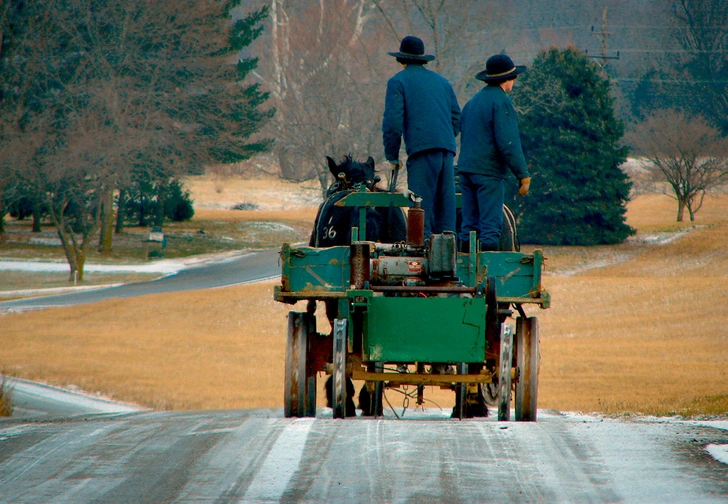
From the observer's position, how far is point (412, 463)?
19.3ft

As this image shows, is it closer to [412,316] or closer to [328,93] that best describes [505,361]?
[412,316]

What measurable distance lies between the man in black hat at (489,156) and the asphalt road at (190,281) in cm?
1482

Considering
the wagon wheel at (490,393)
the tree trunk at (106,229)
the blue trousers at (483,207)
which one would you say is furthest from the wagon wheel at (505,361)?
the tree trunk at (106,229)

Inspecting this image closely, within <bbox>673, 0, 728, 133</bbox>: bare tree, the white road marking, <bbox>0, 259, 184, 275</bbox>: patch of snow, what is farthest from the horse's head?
<bbox>673, 0, 728, 133</bbox>: bare tree

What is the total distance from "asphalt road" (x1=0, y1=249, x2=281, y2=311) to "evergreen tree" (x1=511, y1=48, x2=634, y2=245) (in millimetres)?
11531

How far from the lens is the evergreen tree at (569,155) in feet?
137

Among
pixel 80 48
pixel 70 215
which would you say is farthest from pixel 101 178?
pixel 80 48

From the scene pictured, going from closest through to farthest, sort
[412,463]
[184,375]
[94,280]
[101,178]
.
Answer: [412,463]
[184,375]
[94,280]
[101,178]

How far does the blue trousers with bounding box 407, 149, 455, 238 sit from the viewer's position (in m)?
8.59

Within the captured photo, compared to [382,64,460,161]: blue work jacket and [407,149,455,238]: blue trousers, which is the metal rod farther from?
[382,64,460,161]: blue work jacket

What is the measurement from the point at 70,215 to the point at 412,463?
37.7 meters

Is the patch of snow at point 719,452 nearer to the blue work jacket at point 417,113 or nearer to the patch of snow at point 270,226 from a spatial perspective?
the blue work jacket at point 417,113

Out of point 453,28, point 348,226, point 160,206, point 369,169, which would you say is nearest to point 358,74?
point 453,28

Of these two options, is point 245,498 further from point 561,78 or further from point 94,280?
point 561,78
